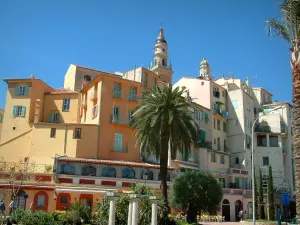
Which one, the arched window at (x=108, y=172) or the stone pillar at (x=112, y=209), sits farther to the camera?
the arched window at (x=108, y=172)

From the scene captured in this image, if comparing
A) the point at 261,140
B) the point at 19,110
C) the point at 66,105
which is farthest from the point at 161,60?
the point at 19,110

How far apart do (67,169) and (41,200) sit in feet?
15.0

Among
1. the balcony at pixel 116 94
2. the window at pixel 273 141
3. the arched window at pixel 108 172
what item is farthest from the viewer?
the window at pixel 273 141

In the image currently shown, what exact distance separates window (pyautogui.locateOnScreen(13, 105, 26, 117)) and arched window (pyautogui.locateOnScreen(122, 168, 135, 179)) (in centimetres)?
1668

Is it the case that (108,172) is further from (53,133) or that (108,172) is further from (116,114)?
(116,114)

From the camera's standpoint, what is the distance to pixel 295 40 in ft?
59.5

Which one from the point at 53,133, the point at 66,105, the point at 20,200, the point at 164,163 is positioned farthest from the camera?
the point at 66,105

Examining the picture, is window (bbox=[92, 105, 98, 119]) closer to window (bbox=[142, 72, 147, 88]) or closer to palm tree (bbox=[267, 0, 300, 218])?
window (bbox=[142, 72, 147, 88])

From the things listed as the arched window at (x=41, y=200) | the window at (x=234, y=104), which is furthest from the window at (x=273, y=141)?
the arched window at (x=41, y=200)

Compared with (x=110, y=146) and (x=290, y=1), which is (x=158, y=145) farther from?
(x=290, y=1)

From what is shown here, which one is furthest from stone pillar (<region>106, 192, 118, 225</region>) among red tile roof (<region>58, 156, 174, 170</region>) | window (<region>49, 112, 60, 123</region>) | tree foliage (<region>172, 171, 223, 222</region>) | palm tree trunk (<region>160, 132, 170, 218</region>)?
window (<region>49, 112, 60, 123</region>)

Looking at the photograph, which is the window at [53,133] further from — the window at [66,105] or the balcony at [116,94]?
the balcony at [116,94]

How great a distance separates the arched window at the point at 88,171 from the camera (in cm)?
4400

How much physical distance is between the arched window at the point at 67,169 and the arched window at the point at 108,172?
3.61 meters
